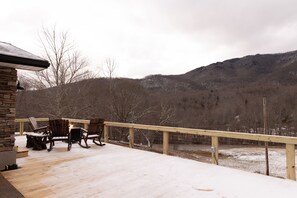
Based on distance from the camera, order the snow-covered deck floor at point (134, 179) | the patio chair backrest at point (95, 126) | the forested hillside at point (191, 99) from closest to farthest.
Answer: the snow-covered deck floor at point (134, 179) → the patio chair backrest at point (95, 126) → the forested hillside at point (191, 99)

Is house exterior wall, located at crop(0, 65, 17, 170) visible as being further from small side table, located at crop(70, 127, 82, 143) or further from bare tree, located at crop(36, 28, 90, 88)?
bare tree, located at crop(36, 28, 90, 88)

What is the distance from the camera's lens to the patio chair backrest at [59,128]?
6.12 metres

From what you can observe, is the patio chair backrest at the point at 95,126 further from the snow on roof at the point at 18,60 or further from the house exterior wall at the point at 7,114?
the snow on roof at the point at 18,60

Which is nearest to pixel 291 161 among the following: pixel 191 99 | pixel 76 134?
pixel 76 134

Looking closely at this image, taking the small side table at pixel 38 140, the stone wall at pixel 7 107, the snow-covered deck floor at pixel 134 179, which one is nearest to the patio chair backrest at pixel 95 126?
the small side table at pixel 38 140

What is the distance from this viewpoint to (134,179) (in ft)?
12.5

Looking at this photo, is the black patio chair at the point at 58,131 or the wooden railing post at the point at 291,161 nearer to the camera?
the wooden railing post at the point at 291,161

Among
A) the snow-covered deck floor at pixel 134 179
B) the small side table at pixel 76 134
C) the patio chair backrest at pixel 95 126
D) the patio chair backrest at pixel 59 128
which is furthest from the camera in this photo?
the small side table at pixel 76 134

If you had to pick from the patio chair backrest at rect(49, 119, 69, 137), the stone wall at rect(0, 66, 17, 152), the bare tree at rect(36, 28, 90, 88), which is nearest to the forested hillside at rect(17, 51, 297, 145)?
the bare tree at rect(36, 28, 90, 88)

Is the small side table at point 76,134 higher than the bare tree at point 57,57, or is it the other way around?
the bare tree at point 57,57

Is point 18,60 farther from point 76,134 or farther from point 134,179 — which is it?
point 76,134

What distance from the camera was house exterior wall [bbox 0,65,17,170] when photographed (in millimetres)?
4414

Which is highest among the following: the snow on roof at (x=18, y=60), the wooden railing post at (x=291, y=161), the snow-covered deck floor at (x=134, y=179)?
the snow on roof at (x=18, y=60)

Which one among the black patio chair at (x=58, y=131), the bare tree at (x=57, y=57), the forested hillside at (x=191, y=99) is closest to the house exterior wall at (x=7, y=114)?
the black patio chair at (x=58, y=131)
